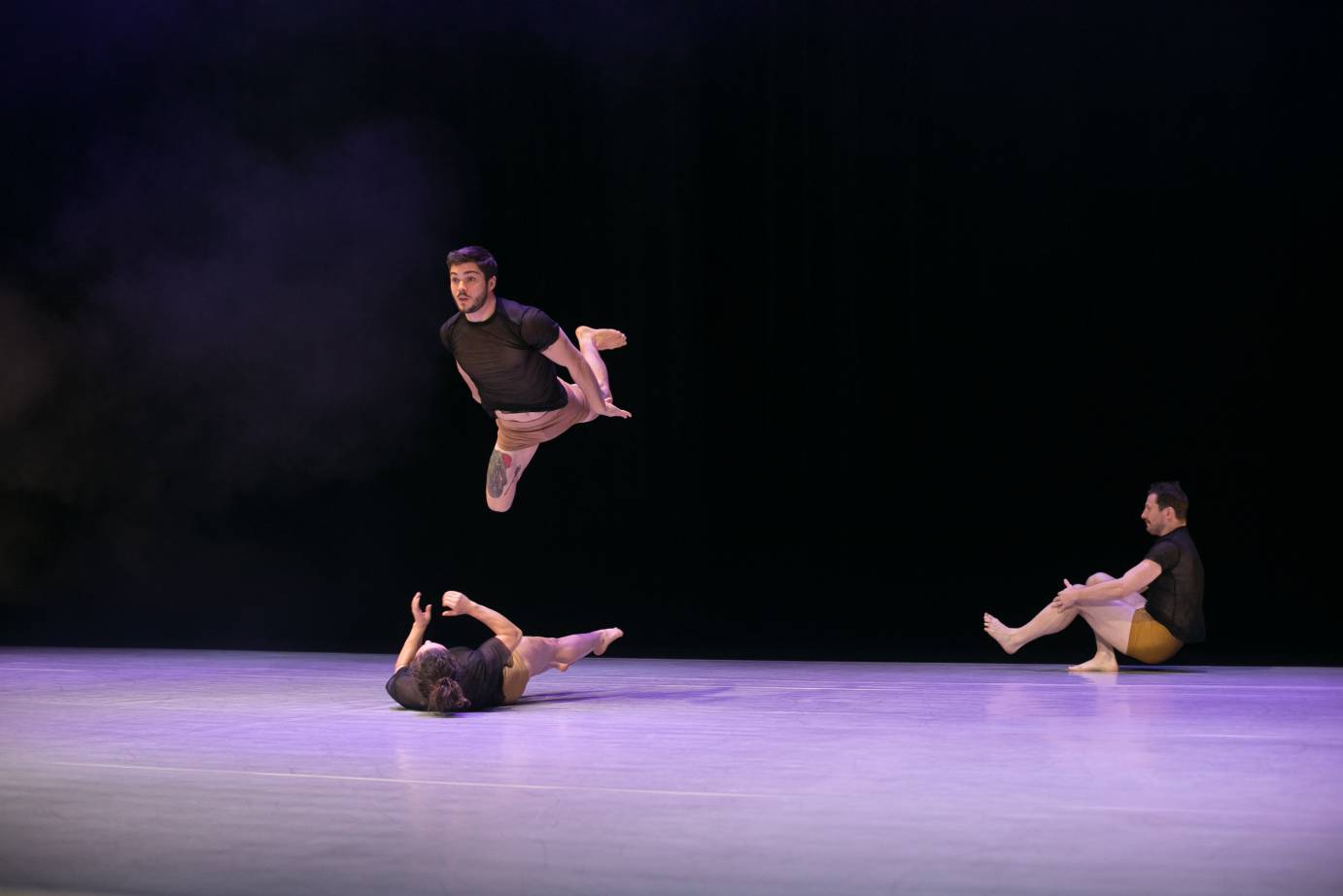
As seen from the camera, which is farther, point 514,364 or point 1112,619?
point 1112,619

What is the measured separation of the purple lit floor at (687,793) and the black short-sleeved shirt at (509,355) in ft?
3.46

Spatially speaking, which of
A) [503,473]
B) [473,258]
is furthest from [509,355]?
[503,473]

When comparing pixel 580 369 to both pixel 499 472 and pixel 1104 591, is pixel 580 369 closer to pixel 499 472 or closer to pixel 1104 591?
pixel 499 472

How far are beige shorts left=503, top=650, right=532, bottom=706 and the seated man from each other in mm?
1891

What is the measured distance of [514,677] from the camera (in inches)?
171

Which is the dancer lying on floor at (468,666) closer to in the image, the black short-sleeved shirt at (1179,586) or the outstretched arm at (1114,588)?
the outstretched arm at (1114,588)

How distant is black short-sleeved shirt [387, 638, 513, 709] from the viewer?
406 cm

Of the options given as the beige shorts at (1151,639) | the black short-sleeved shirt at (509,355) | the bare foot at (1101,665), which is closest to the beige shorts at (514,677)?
the black short-sleeved shirt at (509,355)

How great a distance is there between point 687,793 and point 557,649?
190 centimetres

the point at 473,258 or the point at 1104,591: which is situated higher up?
the point at 473,258

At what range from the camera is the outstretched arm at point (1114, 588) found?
207 inches

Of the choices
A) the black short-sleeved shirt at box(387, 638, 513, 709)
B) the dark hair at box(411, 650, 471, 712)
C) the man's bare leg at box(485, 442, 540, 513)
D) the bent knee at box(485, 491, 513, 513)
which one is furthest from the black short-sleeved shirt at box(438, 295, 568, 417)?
the dark hair at box(411, 650, 471, 712)

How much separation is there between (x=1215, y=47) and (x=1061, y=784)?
180 inches

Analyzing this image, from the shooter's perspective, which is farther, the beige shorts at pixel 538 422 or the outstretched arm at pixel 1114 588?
the outstretched arm at pixel 1114 588
